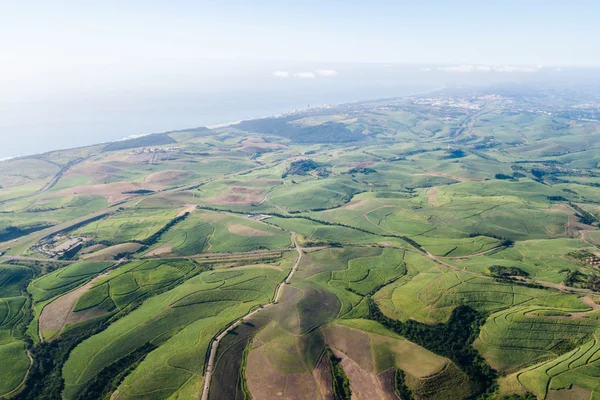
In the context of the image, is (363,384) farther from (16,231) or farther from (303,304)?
(16,231)

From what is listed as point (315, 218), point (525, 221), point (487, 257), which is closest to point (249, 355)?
point (487, 257)

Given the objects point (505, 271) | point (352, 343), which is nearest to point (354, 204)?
point (505, 271)

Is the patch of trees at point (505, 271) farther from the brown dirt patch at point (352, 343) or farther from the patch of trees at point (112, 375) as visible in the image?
the patch of trees at point (112, 375)

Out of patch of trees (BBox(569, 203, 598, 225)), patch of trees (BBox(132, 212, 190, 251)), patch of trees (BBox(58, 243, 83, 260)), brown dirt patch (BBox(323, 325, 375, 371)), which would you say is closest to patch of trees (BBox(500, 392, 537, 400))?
brown dirt patch (BBox(323, 325, 375, 371))

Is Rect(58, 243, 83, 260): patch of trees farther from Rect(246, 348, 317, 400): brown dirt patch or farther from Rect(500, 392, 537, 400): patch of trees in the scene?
Rect(500, 392, 537, 400): patch of trees

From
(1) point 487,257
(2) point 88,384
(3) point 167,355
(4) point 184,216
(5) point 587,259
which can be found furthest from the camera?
(4) point 184,216

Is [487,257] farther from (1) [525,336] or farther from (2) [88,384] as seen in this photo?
(2) [88,384]
